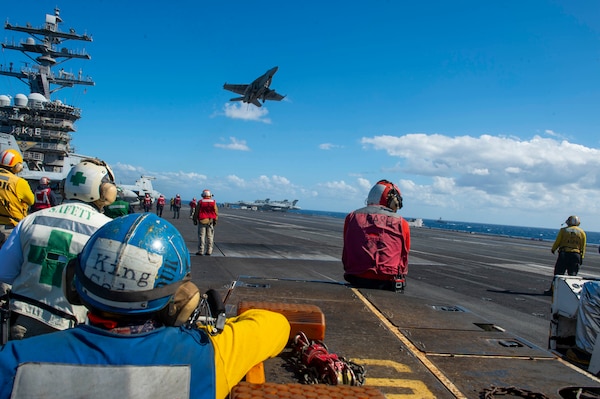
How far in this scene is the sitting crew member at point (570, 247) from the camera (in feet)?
35.0

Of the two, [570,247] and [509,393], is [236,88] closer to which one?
[570,247]

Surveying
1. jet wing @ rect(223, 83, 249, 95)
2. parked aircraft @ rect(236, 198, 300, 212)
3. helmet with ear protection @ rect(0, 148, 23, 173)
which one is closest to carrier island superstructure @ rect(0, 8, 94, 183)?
jet wing @ rect(223, 83, 249, 95)

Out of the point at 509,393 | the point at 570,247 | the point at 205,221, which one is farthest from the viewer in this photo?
the point at 205,221

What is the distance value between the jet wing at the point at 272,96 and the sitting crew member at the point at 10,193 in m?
27.0

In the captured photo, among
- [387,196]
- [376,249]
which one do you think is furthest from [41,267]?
[387,196]

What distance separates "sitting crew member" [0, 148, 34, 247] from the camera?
6363mm

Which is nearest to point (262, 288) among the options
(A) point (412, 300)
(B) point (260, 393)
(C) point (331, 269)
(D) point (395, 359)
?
(A) point (412, 300)

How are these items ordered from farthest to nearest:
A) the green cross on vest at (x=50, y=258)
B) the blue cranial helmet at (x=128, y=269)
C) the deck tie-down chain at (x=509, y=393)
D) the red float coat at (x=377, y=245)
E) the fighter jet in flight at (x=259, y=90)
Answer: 1. the fighter jet in flight at (x=259, y=90)
2. the red float coat at (x=377, y=245)
3. the green cross on vest at (x=50, y=258)
4. the deck tie-down chain at (x=509, y=393)
5. the blue cranial helmet at (x=128, y=269)

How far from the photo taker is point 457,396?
7.11ft

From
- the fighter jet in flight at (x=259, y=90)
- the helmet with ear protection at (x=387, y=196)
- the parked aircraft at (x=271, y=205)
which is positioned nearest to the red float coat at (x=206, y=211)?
the helmet with ear protection at (x=387, y=196)

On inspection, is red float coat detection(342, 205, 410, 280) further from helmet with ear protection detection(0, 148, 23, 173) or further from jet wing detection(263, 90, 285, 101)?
jet wing detection(263, 90, 285, 101)

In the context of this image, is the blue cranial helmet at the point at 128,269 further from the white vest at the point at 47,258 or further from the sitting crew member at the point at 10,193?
the sitting crew member at the point at 10,193

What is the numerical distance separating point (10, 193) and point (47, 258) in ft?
15.8

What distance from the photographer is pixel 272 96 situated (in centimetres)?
3297
